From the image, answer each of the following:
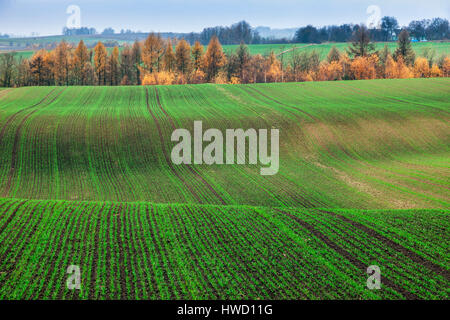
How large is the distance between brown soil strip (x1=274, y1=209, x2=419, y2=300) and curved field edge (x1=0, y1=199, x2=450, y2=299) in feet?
0.15

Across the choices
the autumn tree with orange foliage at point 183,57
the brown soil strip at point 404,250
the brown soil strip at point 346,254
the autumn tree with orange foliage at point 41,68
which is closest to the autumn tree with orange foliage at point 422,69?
the autumn tree with orange foliage at point 183,57

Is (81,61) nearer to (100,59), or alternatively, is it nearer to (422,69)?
(100,59)

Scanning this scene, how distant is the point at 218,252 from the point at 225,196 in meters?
15.1

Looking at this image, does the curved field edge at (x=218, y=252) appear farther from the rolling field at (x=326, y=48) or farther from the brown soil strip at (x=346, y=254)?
the rolling field at (x=326, y=48)

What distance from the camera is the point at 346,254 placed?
18.1 meters

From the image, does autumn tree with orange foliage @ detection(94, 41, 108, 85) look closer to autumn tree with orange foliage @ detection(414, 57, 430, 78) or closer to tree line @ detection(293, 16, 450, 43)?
autumn tree with orange foliage @ detection(414, 57, 430, 78)

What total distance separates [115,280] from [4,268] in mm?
4804

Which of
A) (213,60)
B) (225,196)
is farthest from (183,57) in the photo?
(225,196)

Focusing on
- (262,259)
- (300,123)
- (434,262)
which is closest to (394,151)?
(300,123)

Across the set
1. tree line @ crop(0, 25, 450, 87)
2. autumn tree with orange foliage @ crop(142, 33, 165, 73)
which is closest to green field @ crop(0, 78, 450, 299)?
tree line @ crop(0, 25, 450, 87)

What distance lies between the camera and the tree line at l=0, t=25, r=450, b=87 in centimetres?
9750

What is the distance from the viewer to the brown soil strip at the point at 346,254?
589 inches
